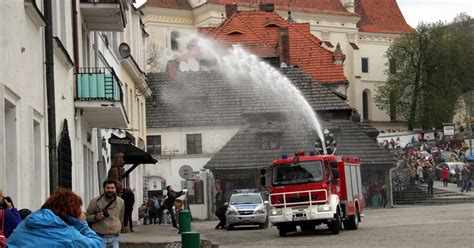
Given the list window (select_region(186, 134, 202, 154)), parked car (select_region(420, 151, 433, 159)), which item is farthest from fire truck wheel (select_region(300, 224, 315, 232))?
parked car (select_region(420, 151, 433, 159))

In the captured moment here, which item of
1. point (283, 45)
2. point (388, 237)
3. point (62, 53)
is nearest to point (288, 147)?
point (283, 45)

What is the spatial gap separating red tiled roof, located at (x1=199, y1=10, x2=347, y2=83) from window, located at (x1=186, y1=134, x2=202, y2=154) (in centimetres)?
1580

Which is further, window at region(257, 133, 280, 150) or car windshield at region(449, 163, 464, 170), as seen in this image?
car windshield at region(449, 163, 464, 170)

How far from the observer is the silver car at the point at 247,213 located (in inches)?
1582

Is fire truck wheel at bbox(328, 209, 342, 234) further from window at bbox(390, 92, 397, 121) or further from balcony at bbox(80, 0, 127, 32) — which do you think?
window at bbox(390, 92, 397, 121)

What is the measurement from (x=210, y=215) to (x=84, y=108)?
33.0 m

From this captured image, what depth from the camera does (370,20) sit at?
132 m

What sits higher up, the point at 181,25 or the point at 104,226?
the point at 181,25

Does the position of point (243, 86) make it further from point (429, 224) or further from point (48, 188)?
point (48, 188)

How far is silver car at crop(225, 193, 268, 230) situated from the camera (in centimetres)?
4017

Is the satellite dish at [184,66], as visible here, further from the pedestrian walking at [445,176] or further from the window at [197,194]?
the pedestrian walking at [445,176]

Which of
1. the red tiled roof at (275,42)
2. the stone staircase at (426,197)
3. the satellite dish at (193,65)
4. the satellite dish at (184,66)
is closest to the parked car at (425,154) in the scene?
the stone staircase at (426,197)

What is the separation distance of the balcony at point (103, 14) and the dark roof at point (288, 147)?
30753 millimetres

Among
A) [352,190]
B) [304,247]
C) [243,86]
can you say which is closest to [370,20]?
[243,86]
